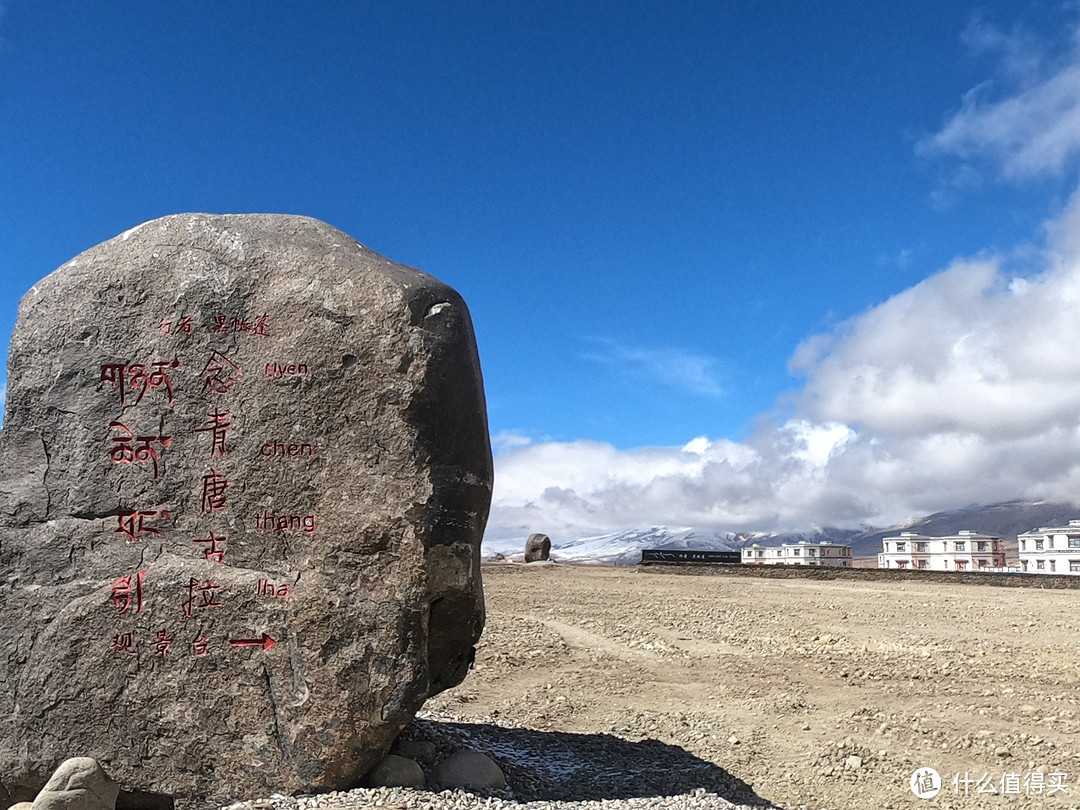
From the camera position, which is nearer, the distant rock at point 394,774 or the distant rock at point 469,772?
the distant rock at point 394,774

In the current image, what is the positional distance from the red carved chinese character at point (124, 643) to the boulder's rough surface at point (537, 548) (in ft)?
73.5

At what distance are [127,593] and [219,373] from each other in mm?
1657

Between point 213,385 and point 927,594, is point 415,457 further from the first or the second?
point 927,594

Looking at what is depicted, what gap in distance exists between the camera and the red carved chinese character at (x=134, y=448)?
618cm

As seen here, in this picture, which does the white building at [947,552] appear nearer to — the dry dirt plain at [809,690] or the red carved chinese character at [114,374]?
the dry dirt plain at [809,690]

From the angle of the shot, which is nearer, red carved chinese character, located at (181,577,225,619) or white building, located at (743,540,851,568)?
red carved chinese character, located at (181,577,225,619)

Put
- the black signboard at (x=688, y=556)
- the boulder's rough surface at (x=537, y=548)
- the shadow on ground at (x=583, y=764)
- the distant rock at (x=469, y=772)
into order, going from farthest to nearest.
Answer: the boulder's rough surface at (x=537, y=548), the black signboard at (x=688, y=556), the shadow on ground at (x=583, y=764), the distant rock at (x=469, y=772)

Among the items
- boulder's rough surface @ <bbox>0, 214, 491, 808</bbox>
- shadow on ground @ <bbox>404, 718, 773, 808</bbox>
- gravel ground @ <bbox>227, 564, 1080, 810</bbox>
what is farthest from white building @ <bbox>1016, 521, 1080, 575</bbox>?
boulder's rough surface @ <bbox>0, 214, 491, 808</bbox>

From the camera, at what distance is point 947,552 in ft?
252

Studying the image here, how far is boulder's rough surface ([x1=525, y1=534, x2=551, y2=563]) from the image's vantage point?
2819 cm

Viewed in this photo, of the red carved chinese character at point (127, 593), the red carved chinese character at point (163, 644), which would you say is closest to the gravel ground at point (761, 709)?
the red carved chinese character at point (163, 644)

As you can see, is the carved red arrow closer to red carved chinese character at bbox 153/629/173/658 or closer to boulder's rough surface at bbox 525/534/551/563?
red carved chinese character at bbox 153/629/173/658

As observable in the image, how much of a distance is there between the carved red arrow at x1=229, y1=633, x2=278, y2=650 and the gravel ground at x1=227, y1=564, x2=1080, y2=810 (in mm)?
1007

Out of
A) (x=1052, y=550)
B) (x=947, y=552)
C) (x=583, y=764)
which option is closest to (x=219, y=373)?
(x=583, y=764)
